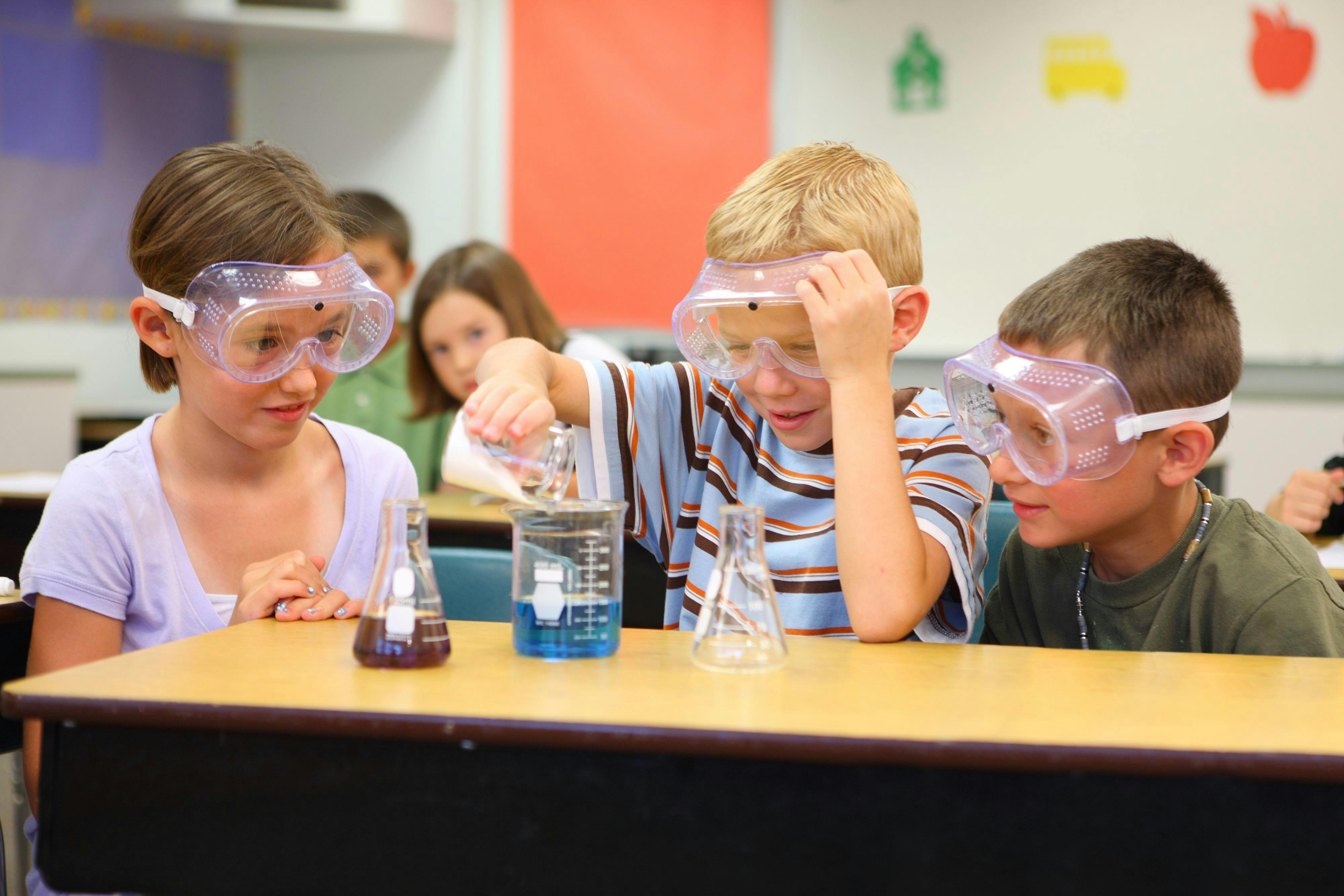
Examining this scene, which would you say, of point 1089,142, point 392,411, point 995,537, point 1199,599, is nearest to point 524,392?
point 1199,599

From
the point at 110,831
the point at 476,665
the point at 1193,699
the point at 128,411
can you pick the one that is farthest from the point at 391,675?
the point at 128,411

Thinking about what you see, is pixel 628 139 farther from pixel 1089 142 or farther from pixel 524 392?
pixel 524 392

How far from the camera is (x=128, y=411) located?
201 inches

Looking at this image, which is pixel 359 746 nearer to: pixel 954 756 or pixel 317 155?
pixel 954 756

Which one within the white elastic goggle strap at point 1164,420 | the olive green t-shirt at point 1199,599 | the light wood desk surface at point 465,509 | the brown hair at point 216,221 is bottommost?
the light wood desk surface at point 465,509

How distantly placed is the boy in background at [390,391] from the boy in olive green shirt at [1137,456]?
232 cm

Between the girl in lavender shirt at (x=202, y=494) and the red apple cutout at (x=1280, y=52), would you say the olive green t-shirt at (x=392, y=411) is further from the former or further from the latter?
the red apple cutout at (x=1280, y=52)

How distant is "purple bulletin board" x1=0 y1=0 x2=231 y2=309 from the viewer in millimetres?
4945

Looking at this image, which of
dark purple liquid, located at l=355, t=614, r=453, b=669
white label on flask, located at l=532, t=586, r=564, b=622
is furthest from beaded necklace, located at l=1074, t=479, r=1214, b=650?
dark purple liquid, located at l=355, t=614, r=453, b=669

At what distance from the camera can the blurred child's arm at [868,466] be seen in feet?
4.22

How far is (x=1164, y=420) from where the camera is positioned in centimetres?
138

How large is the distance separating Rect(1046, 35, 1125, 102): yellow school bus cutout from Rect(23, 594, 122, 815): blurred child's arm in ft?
13.6

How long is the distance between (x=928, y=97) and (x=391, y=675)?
4199 mm

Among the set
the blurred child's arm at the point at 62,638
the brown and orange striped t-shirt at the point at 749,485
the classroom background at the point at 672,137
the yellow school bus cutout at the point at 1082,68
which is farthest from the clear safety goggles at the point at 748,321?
the yellow school bus cutout at the point at 1082,68
